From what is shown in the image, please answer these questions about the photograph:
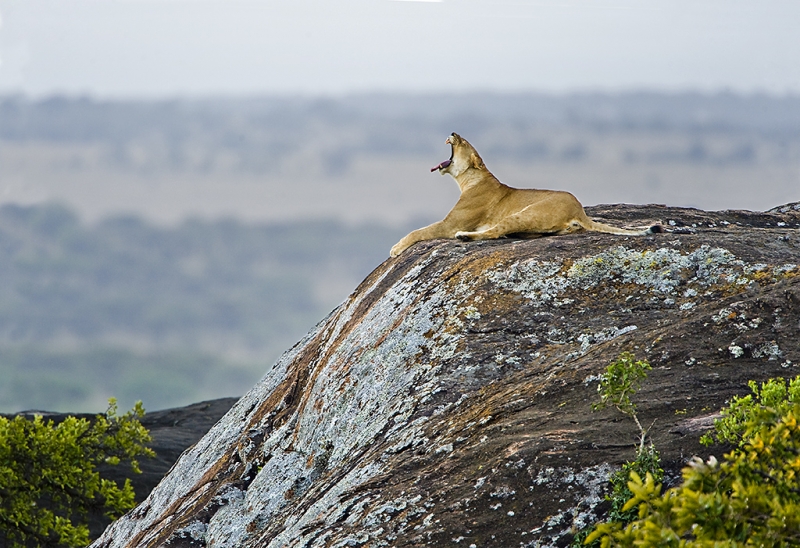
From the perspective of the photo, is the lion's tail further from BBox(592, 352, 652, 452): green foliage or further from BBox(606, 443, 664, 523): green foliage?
BBox(606, 443, 664, 523): green foliage

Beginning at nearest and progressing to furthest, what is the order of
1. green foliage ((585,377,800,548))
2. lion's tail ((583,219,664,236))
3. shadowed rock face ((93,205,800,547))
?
green foliage ((585,377,800,548))
shadowed rock face ((93,205,800,547))
lion's tail ((583,219,664,236))

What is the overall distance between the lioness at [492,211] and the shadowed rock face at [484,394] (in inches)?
31.6

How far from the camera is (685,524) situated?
9.60ft

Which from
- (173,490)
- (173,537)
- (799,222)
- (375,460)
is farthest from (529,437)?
(799,222)

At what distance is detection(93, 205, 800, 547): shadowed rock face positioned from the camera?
5.24 meters

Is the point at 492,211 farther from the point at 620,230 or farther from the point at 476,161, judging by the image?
the point at 620,230

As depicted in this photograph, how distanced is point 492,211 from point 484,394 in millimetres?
5322

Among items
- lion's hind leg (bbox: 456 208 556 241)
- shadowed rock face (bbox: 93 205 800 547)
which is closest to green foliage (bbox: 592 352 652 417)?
shadowed rock face (bbox: 93 205 800 547)

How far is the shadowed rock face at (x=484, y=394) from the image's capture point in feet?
17.2

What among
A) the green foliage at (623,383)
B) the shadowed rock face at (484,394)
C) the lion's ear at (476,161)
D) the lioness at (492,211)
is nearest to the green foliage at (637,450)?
the green foliage at (623,383)

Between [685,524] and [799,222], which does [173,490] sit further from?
[799,222]

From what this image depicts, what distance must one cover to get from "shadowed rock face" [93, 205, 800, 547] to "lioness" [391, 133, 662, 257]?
80 centimetres

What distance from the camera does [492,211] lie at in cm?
1141

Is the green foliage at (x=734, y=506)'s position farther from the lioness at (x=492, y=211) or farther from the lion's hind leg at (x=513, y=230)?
the lion's hind leg at (x=513, y=230)
